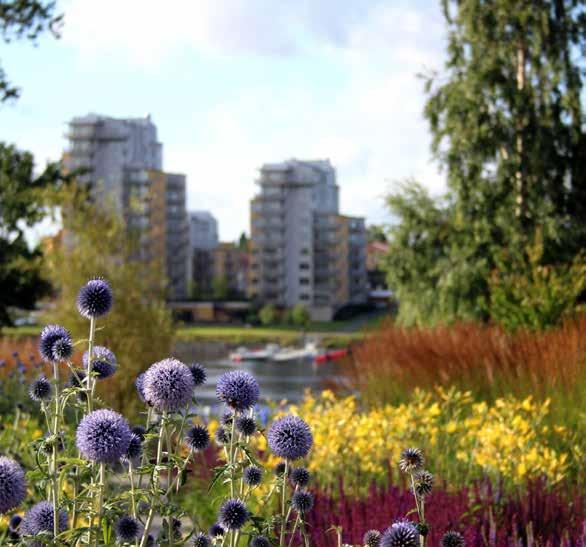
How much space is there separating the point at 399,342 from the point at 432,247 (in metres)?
10.7

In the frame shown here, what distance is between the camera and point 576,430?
6215 millimetres

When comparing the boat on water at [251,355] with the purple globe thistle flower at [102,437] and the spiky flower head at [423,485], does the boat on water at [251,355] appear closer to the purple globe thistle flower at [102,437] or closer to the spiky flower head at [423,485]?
the spiky flower head at [423,485]

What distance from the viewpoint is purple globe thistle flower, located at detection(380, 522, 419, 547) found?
7.24ft

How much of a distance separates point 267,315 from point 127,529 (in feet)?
254

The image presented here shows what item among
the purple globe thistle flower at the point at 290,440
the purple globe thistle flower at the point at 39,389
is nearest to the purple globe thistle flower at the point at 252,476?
the purple globe thistle flower at the point at 290,440

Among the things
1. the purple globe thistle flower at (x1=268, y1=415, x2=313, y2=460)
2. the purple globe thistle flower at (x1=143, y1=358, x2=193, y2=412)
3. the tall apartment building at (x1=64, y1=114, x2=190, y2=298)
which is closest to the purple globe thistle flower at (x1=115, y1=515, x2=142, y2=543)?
the purple globe thistle flower at (x1=143, y1=358, x2=193, y2=412)

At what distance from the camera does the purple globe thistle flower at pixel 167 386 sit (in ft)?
7.88

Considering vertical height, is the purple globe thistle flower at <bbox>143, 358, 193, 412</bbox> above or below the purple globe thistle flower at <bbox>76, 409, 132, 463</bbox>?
above

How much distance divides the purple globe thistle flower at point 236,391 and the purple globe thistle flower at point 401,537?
0.59 metres

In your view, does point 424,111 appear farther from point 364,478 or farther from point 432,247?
point 364,478

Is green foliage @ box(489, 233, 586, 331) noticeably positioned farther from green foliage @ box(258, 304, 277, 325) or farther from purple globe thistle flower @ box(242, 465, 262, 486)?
green foliage @ box(258, 304, 277, 325)

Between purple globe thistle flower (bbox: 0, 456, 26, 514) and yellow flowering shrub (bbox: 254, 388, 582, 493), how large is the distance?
9.80 ft

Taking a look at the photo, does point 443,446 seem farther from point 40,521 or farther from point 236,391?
point 40,521

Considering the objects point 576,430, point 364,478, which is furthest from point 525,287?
point 364,478
